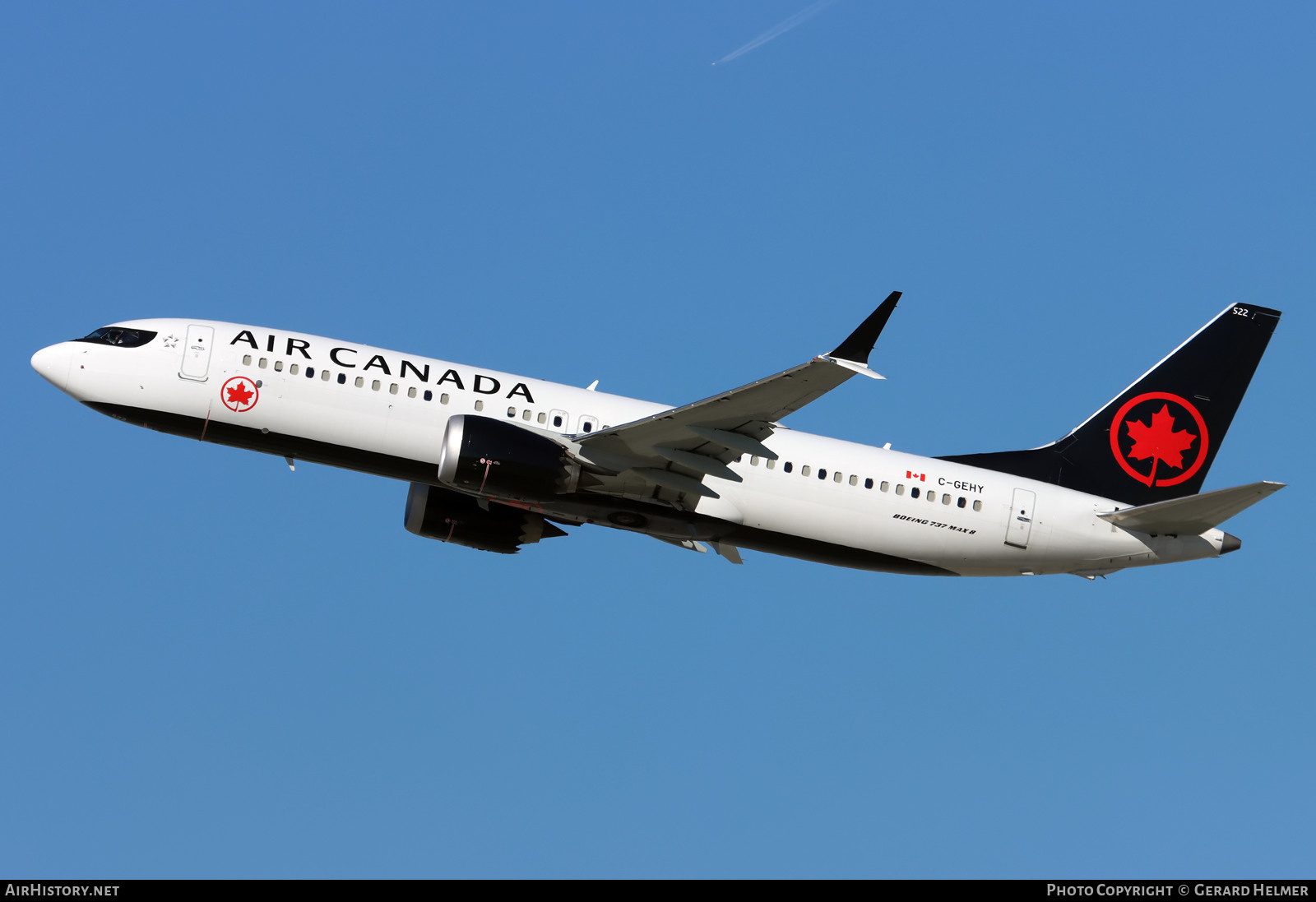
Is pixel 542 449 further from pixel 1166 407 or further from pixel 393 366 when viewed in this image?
pixel 1166 407

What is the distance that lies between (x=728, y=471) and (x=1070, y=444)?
12055 mm

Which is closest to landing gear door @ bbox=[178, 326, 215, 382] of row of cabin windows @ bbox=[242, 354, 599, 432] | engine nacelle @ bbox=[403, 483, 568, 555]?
row of cabin windows @ bbox=[242, 354, 599, 432]

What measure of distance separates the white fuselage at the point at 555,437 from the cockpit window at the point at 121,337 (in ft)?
0.78

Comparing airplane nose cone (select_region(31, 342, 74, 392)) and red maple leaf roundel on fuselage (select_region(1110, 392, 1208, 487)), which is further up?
red maple leaf roundel on fuselage (select_region(1110, 392, 1208, 487))

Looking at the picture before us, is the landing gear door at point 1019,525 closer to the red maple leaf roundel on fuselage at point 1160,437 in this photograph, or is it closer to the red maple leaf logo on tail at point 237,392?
the red maple leaf roundel on fuselage at point 1160,437

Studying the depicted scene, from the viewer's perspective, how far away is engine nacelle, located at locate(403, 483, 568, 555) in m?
43.5

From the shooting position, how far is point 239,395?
3856 centimetres

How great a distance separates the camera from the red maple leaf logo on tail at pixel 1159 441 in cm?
4475

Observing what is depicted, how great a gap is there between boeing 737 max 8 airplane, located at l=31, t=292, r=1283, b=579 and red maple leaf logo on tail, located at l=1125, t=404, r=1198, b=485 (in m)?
A: 2.42

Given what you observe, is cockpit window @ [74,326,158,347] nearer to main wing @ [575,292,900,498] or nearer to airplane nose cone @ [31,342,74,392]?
airplane nose cone @ [31,342,74,392]

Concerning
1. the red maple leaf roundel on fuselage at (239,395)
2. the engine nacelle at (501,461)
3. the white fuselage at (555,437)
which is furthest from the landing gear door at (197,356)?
the engine nacelle at (501,461)

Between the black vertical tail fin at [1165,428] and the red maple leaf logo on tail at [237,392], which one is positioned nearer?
the red maple leaf logo on tail at [237,392]
